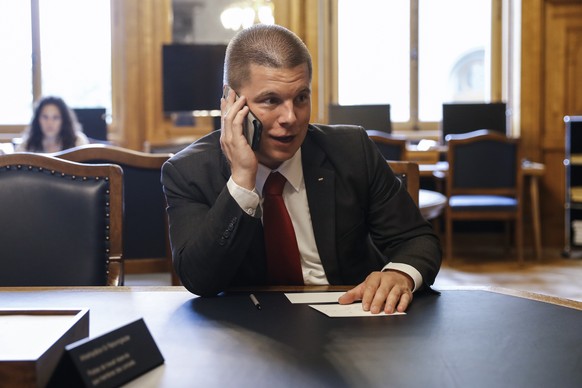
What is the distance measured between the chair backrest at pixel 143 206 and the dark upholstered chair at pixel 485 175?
3.56 metres

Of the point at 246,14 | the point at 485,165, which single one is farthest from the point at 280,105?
the point at 246,14

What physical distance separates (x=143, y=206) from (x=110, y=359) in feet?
6.24

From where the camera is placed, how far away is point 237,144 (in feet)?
5.35

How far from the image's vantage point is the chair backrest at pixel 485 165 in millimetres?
5934

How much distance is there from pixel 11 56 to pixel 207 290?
19.6 feet

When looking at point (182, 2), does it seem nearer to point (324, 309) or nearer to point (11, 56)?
point (11, 56)

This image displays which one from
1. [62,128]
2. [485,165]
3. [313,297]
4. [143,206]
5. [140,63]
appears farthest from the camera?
[140,63]

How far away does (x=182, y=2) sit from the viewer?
6.62 meters

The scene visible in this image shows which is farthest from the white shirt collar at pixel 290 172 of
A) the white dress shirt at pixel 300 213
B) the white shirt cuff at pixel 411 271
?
the white shirt cuff at pixel 411 271

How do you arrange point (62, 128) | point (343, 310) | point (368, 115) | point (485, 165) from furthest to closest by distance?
1. point (368, 115)
2. point (485, 165)
3. point (62, 128)
4. point (343, 310)

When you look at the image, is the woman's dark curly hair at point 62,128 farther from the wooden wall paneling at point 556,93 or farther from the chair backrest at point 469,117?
the wooden wall paneling at point 556,93

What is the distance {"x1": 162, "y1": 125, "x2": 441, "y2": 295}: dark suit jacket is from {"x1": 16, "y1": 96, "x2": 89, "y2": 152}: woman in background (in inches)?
148

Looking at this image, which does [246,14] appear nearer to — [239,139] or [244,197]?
[239,139]

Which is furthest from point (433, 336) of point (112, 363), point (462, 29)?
point (462, 29)
